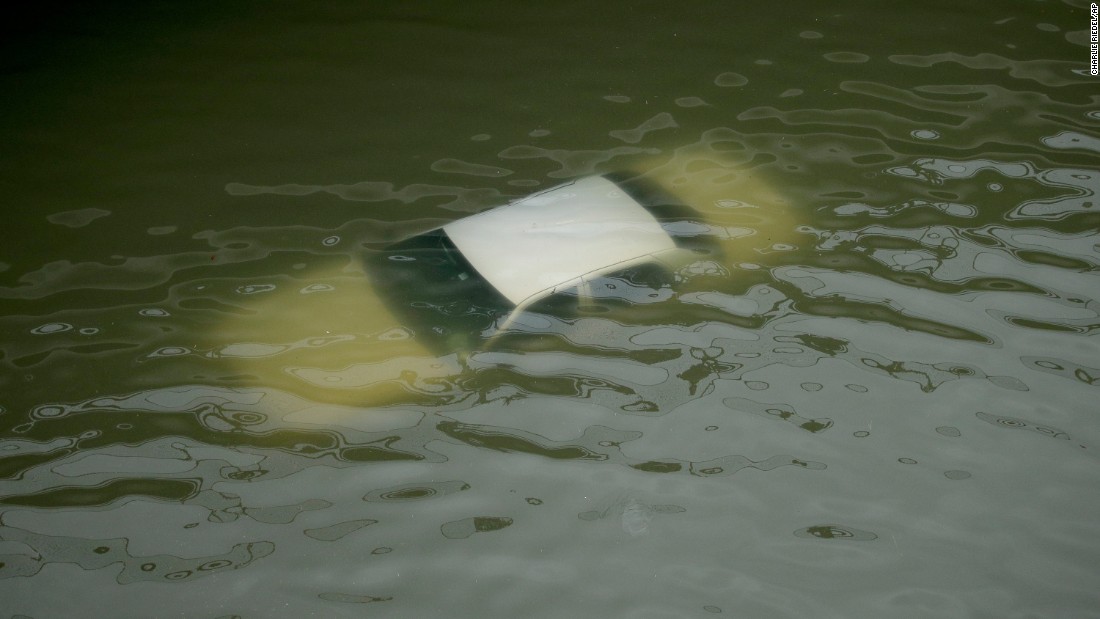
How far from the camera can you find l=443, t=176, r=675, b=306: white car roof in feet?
12.0

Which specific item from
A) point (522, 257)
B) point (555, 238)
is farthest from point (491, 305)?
point (555, 238)

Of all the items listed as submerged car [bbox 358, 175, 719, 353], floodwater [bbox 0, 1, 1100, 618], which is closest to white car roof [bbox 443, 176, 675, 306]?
submerged car [bbox 358, 175, 719, 353]

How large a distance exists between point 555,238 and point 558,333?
0.43m

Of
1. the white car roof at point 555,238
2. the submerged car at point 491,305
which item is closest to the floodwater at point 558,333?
the submerged car at point 491,305

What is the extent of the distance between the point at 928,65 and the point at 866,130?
31.5 inches

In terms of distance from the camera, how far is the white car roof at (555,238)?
366 centimetres

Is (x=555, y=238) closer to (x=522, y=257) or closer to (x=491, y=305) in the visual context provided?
(x=522, y=257)

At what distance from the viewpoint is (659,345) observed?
3596 mm

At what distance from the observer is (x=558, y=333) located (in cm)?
364

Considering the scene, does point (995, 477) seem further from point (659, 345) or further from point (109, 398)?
point (109, 398)

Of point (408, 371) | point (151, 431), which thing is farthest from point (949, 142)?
point (151, 431)

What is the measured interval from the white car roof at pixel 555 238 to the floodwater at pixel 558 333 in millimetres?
164

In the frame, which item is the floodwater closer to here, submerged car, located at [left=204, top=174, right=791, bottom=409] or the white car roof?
submerged car, located at [left=204, top=174, right=791, bottom=409]

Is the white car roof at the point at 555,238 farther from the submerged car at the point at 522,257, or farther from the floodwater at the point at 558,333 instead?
the floodwater at the point at 558,333
